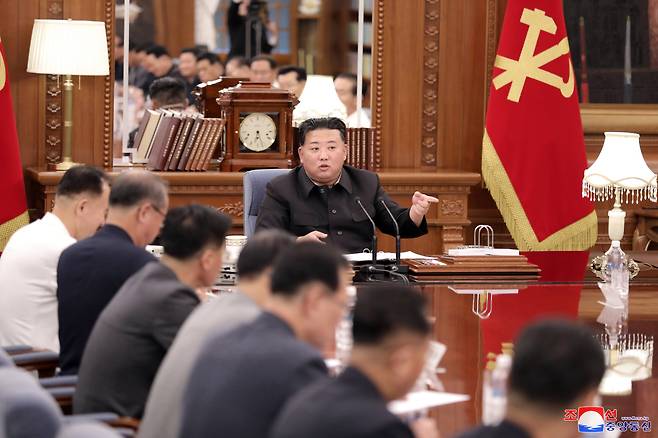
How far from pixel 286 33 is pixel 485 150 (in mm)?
3123

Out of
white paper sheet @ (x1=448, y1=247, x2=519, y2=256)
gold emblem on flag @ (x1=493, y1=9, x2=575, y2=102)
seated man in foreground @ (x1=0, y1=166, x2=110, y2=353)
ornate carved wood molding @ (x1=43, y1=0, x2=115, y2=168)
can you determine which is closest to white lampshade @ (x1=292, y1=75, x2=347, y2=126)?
gold emblem on flag @ (x1=493, y1=9, x2=575, y2=102)

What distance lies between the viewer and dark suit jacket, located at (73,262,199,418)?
3.33 m

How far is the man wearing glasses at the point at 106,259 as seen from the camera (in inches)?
154

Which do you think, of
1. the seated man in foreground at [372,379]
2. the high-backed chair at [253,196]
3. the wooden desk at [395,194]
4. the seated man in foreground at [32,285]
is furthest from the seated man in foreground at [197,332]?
the wooden desk at [395,194]

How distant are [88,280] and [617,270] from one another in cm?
208

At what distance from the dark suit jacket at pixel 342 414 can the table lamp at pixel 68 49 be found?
4.69m

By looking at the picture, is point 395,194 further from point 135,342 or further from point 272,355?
point 272,355

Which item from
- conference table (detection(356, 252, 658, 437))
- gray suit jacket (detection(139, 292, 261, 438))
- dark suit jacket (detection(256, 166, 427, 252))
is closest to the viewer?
gray suit jacket (detection(139, 292, 261, 438))

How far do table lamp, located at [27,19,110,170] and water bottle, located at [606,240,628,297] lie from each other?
3004 mm

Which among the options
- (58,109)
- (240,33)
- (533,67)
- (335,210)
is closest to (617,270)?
(335,210)

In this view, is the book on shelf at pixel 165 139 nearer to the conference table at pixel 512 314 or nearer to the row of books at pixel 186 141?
the row of books at pixel 186 141

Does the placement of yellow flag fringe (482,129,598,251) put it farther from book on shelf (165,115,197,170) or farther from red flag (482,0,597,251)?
book on shelf (165,115,197,170)

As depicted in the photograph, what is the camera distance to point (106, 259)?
391cm

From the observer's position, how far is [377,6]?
7.60 m
